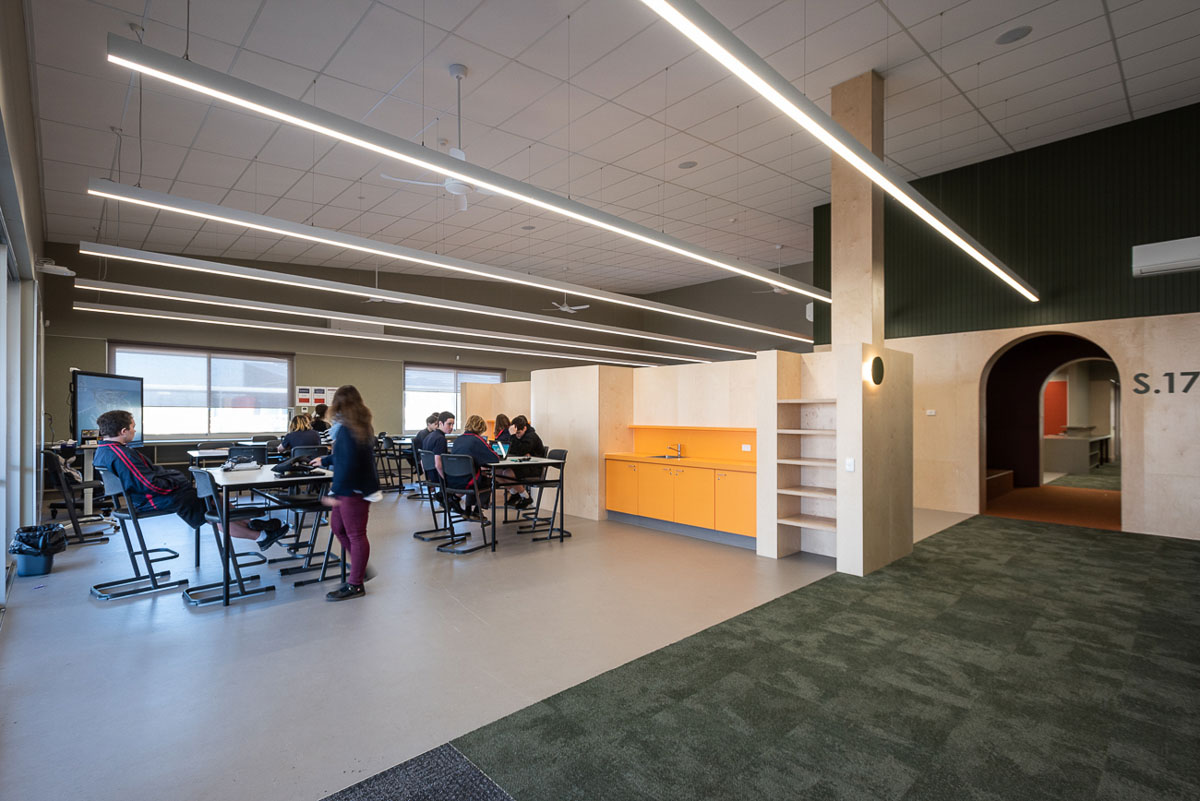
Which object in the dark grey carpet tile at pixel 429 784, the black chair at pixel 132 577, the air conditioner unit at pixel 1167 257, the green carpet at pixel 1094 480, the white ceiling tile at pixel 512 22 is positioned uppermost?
the white ceiling tile at pixel 512 22

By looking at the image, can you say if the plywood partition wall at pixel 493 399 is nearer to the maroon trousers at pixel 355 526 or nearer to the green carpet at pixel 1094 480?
the maroon trousers at pixel 355 526

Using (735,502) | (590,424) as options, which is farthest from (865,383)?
(590,424)

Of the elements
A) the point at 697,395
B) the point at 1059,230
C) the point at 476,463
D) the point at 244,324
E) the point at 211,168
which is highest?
the point at 211,168

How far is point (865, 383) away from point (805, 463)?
892 millimetres

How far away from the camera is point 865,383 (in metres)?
4.93

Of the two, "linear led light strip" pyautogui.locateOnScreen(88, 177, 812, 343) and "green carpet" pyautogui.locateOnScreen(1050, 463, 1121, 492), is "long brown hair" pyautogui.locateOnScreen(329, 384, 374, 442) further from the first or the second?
"green carpet" pyautogui.locateOnScreen(1050, 463, 1121, 492)

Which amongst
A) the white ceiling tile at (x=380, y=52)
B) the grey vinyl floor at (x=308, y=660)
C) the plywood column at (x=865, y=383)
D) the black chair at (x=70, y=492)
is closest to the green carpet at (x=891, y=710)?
the grey vinyl floor at (x=308, y=660)

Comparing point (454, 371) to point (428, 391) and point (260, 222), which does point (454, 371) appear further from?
point (260, 222)

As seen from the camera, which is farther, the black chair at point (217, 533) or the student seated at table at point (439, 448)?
the student seated at table at point (439, 448)

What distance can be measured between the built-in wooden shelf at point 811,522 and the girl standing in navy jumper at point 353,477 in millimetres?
3630

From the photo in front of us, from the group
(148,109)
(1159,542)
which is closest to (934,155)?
(1159,542)

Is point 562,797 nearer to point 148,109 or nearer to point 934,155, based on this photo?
point 148,109

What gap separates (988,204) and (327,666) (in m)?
9.01

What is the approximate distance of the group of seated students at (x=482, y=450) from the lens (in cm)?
576
